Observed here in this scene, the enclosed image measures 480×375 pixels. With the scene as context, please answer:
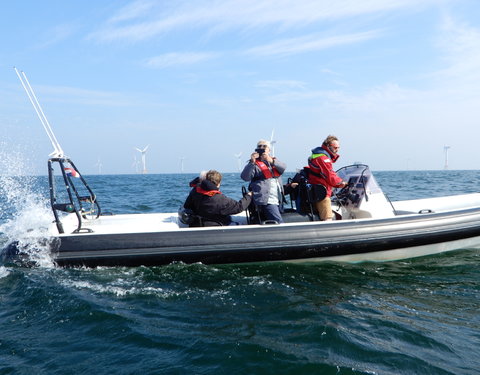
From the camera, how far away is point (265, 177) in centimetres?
611

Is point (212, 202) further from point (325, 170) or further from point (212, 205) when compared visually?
point (325, 170)

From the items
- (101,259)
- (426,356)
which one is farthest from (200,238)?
(426,356)

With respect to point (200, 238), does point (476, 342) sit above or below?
below

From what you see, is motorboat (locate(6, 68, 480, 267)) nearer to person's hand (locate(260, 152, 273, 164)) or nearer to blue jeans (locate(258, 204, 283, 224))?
blue jeans (locate(258, 204, 283, 224))

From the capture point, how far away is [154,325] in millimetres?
3941

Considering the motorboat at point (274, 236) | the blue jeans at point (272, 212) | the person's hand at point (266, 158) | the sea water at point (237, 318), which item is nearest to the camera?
the sea water at point (237, 318)

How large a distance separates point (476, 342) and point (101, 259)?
14.3ft

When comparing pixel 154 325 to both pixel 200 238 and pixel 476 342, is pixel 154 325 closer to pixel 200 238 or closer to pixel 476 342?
pixel 200 238

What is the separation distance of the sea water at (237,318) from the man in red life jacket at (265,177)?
0.81 meters

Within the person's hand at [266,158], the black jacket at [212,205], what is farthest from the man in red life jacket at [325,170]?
the black jacket at [212,205]

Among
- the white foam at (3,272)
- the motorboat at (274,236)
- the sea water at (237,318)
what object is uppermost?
the motorboat at (274,236)

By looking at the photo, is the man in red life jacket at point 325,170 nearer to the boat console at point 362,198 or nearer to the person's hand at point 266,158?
the boat console at point 362,198

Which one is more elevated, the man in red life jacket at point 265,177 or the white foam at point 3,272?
the man in red life jacket at point 265,177

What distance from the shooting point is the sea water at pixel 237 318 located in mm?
3268
